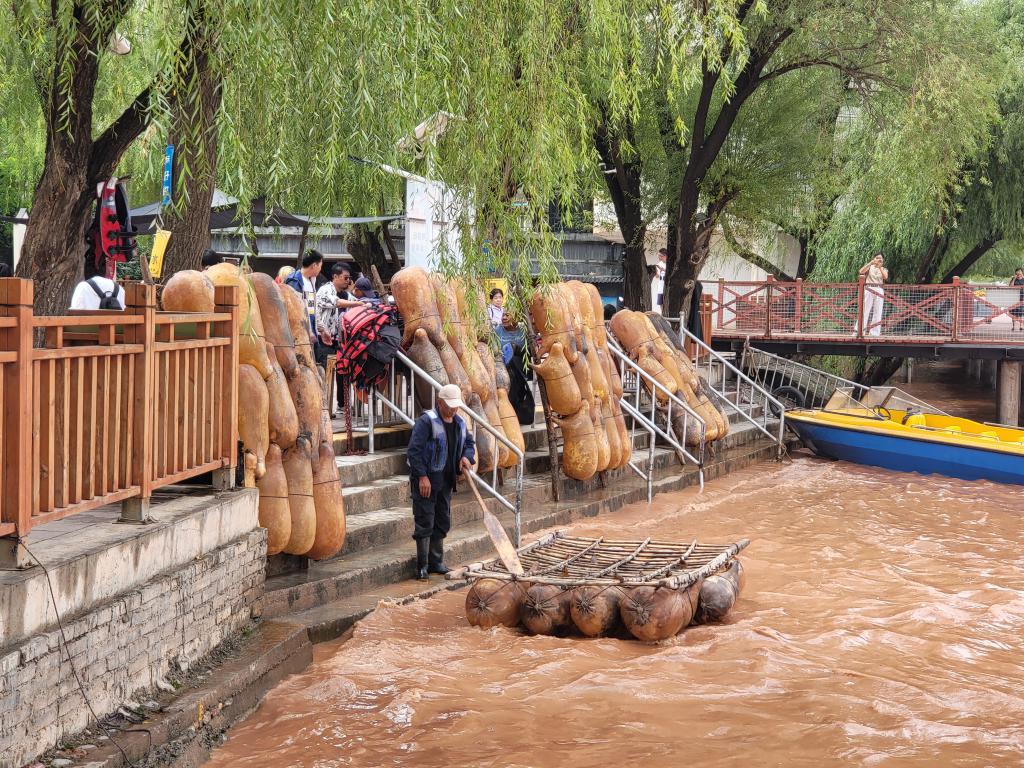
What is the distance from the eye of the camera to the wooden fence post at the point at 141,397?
234 inches

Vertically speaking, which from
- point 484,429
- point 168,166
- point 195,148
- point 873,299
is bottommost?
point 484,429

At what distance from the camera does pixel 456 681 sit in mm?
7328

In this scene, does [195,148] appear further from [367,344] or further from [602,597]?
[602,597]

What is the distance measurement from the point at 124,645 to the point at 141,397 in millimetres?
1292

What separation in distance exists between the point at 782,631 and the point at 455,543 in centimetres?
309

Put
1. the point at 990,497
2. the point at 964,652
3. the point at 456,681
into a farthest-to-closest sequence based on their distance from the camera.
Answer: the point at 990,497, the point at 964,652, the point at 456,681

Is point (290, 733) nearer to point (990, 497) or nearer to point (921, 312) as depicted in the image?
point (990, 497)

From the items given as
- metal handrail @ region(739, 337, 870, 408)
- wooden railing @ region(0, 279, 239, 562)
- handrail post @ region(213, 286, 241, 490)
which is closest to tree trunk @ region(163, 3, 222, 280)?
handrail post @ region(213, 286, 241, 490)

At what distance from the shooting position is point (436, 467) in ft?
30.0

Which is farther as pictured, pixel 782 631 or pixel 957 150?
pixel 957 150

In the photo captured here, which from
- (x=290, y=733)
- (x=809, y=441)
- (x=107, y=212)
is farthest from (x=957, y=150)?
(x=290, y=733)

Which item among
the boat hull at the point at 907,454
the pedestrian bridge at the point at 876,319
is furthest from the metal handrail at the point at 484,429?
the pedestrian bridge at the point at 876,319

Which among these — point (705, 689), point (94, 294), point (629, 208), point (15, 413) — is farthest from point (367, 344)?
point (629, 208)

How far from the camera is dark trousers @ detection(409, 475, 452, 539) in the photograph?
9.13m
